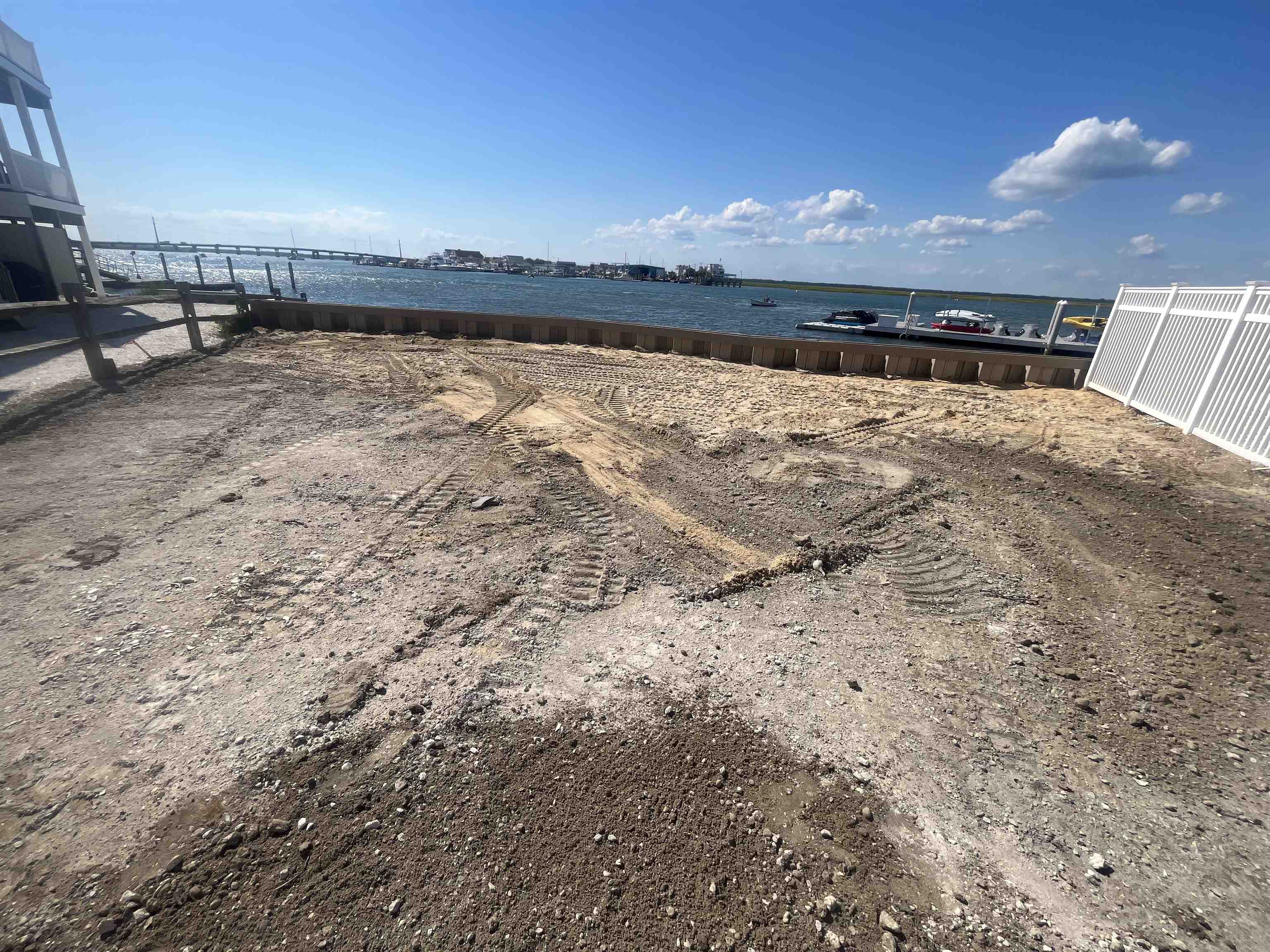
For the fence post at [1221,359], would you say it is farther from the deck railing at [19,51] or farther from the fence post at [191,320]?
the deck railing at [19,51]

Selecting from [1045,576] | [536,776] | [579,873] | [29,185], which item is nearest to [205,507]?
[536,776]

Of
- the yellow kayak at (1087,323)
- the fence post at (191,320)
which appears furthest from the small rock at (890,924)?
the yellow kayak at (1087,323)

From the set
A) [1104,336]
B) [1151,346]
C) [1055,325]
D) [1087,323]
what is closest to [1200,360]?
[1151,346]

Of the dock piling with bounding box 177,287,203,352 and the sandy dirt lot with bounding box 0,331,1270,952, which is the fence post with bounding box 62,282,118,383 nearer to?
the sandy dirt lot with bounding box 0,331,1270,952

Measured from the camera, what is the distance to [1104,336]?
1162 centimetres

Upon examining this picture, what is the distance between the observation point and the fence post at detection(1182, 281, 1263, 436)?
7.42 meters

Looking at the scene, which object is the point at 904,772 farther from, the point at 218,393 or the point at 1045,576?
the point at 218,393

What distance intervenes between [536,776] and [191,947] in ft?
4.77

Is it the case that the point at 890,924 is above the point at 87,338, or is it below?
below

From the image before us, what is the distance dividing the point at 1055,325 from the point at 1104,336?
1490 cm

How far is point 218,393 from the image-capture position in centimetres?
897

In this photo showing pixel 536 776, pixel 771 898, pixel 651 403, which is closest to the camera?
pixel 771 898

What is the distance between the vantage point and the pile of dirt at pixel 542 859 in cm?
210

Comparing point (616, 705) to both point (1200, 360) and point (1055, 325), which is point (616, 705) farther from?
point (1055, 325)
